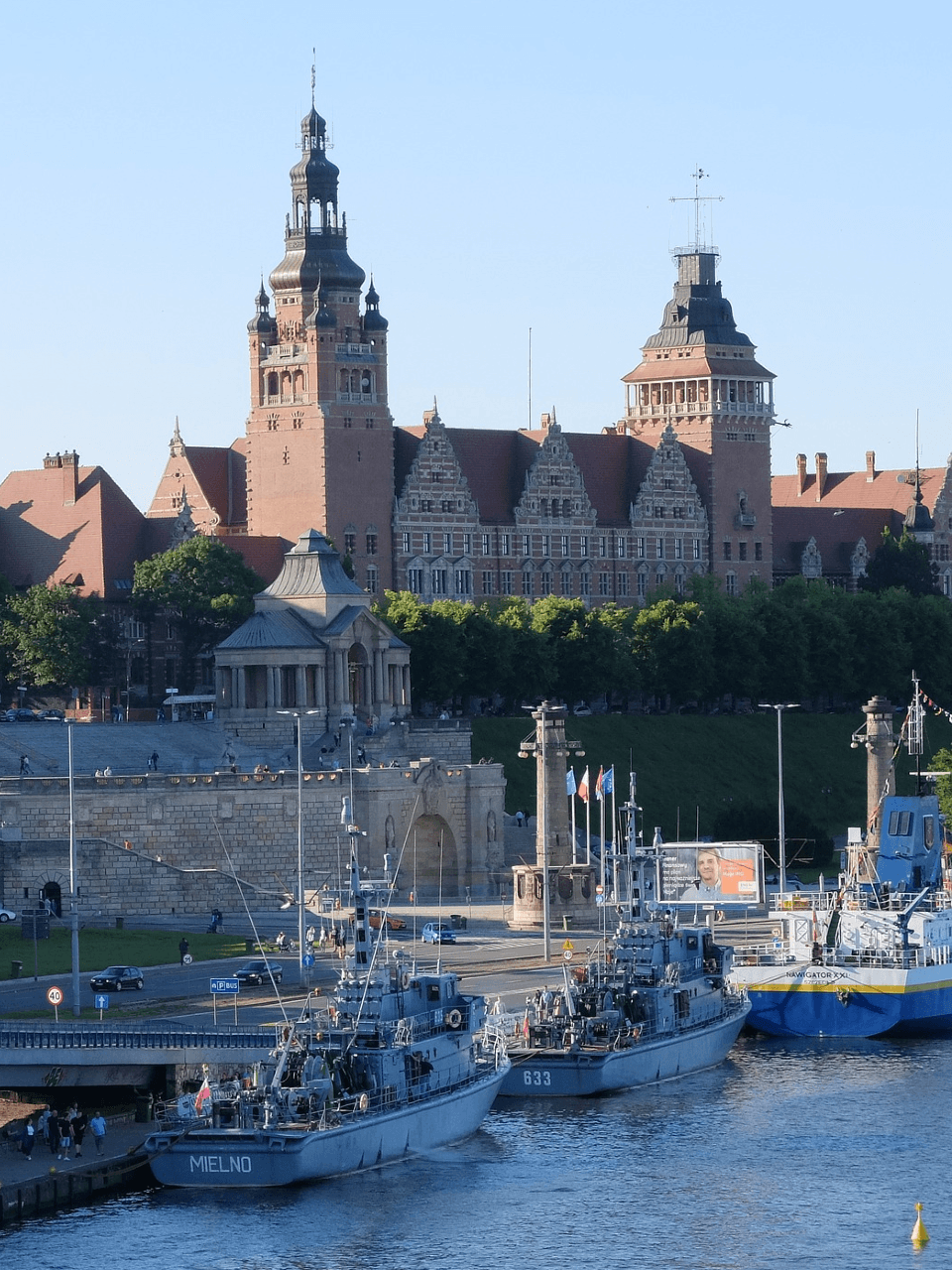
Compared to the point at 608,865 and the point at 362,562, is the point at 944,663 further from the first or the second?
the point at 608,865

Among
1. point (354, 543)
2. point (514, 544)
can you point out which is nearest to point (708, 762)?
point (354, 543)

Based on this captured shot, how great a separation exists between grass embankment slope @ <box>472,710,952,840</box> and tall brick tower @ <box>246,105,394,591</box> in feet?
63.3

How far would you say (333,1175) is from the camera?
74.7 m

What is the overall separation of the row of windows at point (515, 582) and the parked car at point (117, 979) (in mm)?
83263

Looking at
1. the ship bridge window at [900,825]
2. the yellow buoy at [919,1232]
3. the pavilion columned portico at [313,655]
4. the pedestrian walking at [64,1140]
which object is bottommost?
the yellow buoy at [919,1232]

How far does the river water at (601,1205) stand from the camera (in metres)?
69.2

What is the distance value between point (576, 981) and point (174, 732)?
60.5 m

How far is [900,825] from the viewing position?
10838 cm

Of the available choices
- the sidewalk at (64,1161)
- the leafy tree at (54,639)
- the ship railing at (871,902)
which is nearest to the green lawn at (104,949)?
the ship railing at (871,902)

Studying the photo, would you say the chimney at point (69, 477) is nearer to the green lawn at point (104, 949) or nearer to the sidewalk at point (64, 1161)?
the green lawn at point (104, 949)

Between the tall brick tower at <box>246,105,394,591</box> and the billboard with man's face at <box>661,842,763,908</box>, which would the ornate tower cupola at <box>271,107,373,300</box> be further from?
the billboard with man's face at <box>661,842,763,908</box>

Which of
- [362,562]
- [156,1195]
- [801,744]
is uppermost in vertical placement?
[362,562]

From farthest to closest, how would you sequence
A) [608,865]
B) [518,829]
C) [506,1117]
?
[518,829] → [608,865] → [506,1117]

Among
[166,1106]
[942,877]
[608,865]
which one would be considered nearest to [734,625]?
[608,865]
